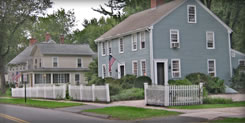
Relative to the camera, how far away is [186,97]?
1739 centimetres

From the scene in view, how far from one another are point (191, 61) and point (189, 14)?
3.78 metres

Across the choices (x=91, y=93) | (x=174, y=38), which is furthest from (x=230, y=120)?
(x=174, y=38)

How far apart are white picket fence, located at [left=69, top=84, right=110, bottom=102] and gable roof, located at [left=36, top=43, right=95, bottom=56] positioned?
23267 mm

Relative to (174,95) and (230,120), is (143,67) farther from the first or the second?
(230,120)

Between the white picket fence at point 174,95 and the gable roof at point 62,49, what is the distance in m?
31.3

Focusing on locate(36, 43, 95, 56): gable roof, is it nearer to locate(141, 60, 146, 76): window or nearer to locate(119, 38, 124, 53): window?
locate(119, 38, 124, 53): window

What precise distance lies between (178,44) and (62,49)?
24234 mm

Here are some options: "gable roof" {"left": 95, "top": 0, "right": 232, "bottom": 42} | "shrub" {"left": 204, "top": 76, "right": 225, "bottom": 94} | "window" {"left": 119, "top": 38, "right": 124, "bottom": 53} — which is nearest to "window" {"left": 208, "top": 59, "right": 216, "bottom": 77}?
"shrub" {"left": 204, "top": 76, "right": 225, "bottom": 94}

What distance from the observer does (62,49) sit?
160 ft

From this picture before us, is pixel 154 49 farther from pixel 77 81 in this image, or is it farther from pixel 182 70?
pixel 77 81

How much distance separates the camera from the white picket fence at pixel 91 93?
20844 mm

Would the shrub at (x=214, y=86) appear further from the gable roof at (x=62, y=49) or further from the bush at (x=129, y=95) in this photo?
the gable roof at (x=62, y=49)

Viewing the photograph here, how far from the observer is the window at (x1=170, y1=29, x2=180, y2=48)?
92.0 feet

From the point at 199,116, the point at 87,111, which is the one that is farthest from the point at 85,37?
the point at 199,116
